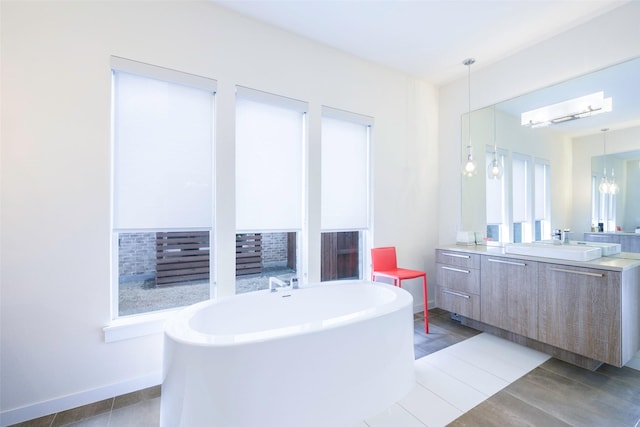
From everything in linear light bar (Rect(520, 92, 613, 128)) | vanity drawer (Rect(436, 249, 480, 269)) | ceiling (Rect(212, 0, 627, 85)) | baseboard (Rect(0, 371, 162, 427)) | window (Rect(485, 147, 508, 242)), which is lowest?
baseboard (Rect(0, 371, 162, 427))

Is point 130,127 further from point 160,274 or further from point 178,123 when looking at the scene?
point 160,274

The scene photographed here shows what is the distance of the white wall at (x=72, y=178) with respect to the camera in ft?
5.62

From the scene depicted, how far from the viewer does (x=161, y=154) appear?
2158 mm

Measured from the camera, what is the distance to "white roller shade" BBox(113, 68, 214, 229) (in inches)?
80.3

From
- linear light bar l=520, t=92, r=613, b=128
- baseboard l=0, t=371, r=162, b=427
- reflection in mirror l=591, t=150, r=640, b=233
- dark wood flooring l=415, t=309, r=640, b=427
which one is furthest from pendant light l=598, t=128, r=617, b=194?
baseboard l=0, t=371, r=162, b=427

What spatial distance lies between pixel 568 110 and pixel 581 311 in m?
1.89

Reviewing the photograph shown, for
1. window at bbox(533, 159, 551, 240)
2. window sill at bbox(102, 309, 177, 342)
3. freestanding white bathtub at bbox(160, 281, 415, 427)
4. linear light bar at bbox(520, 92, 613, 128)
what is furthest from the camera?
window at bbox(533, 159, 551, 240)

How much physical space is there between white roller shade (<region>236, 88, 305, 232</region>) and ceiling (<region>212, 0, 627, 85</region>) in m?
0.73

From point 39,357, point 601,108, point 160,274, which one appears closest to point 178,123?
point 160,274

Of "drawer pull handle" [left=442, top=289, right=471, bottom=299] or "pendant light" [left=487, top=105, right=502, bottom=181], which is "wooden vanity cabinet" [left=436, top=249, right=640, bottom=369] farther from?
"pendant light" [left=487, top=105, right=502, bottom=181]

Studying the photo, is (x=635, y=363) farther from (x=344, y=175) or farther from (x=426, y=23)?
(x=426, y=23)

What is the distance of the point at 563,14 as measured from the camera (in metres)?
2.39

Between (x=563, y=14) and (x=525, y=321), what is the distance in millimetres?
2773

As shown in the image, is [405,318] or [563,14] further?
[563,14]
